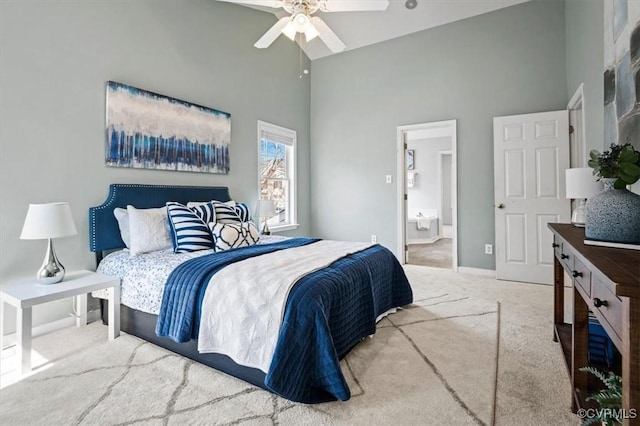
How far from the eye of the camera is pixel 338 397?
1551mm

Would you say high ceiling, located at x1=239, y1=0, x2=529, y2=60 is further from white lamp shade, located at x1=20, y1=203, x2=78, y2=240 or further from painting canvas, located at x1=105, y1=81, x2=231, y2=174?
white lamp shade, located at x1=20, y1=203, x2=78, y2=240

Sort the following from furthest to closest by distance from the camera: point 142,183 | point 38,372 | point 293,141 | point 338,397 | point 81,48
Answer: point 293,141 < point 142,183 < point 81,48 < point 38,372 < point 338,397

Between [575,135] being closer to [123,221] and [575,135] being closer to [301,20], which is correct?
[301,20]

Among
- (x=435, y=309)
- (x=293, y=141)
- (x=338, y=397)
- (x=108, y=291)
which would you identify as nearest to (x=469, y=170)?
(x=435, y=309)

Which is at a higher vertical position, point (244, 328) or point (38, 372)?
point (244, 328)

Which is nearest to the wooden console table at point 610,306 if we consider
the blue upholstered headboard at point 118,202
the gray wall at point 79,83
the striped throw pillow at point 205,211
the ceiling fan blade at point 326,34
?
the ceiling fan blade at point 326,34

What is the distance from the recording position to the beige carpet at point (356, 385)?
1.50m

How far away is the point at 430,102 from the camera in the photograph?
4.53 meters

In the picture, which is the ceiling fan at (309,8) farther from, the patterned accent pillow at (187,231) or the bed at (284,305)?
the bed at (284,305)

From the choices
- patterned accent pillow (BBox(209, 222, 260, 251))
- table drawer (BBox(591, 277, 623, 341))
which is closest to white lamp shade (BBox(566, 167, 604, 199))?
table drawer (BBox(591, 277, 623, 341))

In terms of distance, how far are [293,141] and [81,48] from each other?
3.00 meters

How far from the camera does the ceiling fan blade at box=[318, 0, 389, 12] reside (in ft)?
8.05

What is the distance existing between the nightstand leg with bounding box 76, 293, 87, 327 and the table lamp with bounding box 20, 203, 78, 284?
0.49m

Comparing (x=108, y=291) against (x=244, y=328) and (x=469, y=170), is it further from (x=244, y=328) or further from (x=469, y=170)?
(x=469, y=170)
